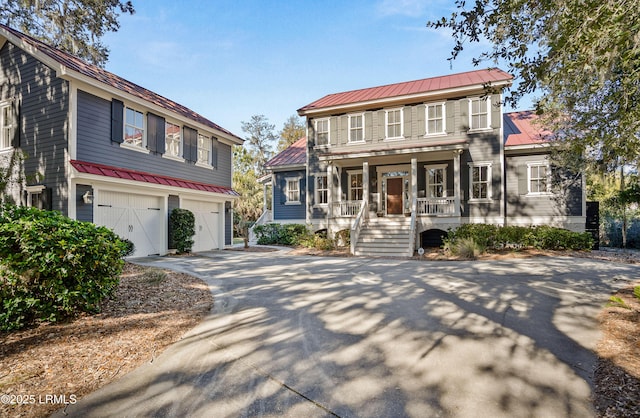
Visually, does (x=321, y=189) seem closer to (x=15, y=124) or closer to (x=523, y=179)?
(x=523, y=179)

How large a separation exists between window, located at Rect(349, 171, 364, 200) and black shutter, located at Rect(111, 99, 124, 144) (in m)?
10.8

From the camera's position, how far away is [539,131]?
1583cm

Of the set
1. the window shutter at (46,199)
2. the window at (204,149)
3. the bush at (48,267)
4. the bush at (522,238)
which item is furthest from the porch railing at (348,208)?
the bush at (48,267)

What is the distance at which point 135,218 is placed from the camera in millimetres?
11758

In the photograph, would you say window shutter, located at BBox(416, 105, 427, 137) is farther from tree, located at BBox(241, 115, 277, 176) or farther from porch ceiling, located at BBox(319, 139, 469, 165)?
tree, located at BBox(241, 115, 277, 176)

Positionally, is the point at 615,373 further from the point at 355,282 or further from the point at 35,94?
the point at 35,94

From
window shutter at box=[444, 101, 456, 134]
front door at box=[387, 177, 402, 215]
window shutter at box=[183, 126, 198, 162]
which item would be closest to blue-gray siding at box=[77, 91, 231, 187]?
window shutter at box=[183, 126, 198, 162]

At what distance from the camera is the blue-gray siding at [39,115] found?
33.4 feet

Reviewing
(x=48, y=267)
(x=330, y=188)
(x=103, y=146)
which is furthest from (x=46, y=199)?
(x=330, y=188)

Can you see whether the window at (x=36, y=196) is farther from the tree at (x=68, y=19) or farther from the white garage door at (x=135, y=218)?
the tree at (x=68, y=19)

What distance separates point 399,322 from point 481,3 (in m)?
5.49

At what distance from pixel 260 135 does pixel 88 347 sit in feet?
146

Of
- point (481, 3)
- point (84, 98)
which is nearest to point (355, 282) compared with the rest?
point (481, 3)

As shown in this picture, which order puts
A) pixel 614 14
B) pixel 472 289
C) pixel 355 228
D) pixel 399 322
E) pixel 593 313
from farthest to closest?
pixel 355 228 → pixel 472 289 → pixel 593 313 → pixel 399 322 → pixel 614 14
